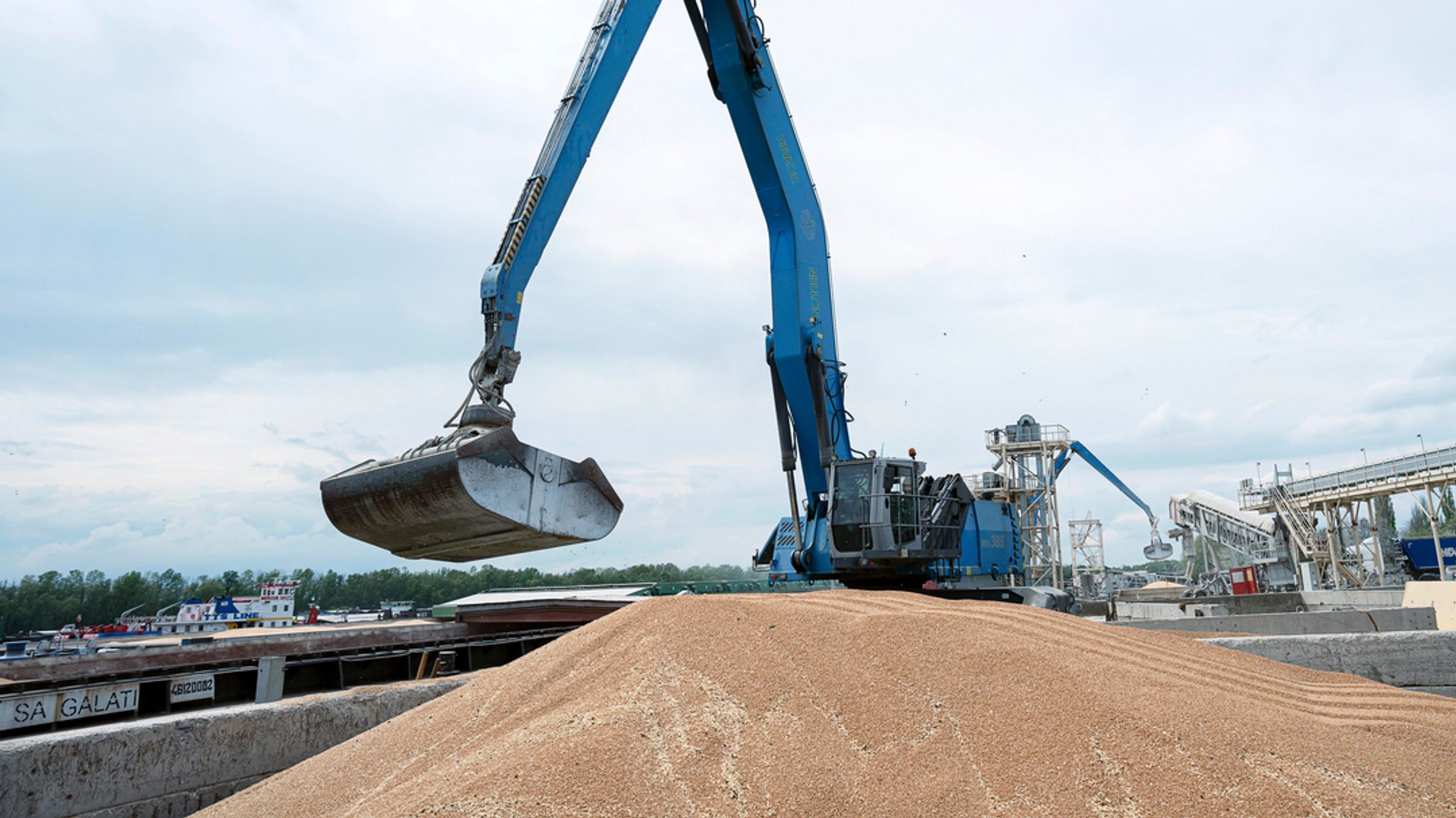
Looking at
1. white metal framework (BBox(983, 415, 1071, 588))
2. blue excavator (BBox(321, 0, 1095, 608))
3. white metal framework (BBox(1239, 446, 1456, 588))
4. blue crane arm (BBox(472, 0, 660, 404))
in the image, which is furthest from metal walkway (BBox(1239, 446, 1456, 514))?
blue crane arm (BBox(472, 0, 660, 404))

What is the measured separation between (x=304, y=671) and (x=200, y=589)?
116 metres

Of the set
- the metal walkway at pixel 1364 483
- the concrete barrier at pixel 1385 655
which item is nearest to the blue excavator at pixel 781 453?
the concrete barrier at pixel 1385 655

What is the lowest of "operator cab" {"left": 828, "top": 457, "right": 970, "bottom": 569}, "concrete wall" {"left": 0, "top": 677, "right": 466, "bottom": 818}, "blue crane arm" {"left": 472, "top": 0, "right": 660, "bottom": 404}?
"concrete wall" {"left": 0, "top": 677, "right": 466, "bottom": 818}

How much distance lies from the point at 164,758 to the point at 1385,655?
8.48m

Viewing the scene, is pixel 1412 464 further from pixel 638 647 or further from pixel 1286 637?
pixel 638 647

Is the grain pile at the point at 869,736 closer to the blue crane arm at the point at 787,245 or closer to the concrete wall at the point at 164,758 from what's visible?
the concrete wall at the point at 164,758

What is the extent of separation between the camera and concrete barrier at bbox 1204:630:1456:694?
6.40m

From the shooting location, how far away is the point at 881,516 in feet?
33.3

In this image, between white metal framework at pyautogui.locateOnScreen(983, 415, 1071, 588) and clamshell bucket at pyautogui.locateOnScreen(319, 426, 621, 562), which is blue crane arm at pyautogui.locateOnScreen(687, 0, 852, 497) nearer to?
clamshell bucket at pyautogui.locateOnScreen(319, 426, 621, 562)

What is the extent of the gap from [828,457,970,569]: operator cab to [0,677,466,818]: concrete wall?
6.22m

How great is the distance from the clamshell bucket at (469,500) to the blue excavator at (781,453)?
0.05 ft

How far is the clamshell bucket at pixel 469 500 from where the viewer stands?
6605mm

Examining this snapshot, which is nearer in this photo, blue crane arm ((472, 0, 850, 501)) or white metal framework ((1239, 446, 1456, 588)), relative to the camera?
blue crane arm ((472, 0, 850, 501))

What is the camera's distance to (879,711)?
429cm
